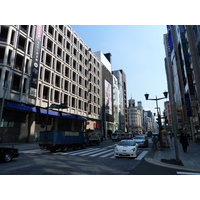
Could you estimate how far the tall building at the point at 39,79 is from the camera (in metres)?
23.7

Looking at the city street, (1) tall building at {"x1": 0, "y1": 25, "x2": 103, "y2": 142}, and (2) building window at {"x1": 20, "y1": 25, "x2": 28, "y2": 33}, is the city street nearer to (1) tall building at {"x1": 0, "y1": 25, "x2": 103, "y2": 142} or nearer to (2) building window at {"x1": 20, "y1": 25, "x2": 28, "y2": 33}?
(1) tall building at {"x1": 0, "y1": 25, "x2": 103, "y2": 142}

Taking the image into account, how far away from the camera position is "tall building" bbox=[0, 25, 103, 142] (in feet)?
77.7

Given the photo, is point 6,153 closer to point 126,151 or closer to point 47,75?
point 126,151

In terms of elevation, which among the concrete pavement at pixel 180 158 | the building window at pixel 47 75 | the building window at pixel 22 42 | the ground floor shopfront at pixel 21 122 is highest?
the building window at pixel 22 42

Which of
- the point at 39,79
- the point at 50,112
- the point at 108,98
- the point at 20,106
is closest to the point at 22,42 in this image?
the point at 39,79

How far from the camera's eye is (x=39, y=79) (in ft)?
96.5

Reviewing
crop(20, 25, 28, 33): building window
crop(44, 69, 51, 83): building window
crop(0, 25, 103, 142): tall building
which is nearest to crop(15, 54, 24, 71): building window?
crop(0, 25, 103, 142): tall building

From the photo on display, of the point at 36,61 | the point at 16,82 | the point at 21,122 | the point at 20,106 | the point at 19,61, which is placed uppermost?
the point at 36,61

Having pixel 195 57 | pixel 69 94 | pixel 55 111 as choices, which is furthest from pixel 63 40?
pixel 195 57

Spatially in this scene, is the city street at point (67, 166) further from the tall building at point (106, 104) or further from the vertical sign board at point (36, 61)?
the tall building at point (106, 104)

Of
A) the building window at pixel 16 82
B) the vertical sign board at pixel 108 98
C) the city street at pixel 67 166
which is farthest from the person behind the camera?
the vertical sign board at pixel 108 98

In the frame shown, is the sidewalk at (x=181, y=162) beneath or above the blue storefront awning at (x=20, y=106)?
beneath

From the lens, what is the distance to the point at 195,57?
26625 mm

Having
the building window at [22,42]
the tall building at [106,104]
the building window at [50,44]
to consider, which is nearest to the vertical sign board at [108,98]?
the tall building at [106,104]
